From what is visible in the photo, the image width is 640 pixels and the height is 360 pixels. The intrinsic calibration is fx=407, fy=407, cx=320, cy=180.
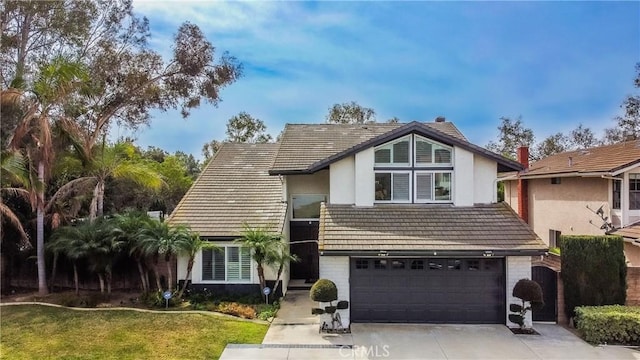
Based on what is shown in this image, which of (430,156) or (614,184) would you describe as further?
(614,184)

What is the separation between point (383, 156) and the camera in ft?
46.6

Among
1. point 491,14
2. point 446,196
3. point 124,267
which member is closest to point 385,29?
point 491,14

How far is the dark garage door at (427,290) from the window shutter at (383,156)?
138 inches

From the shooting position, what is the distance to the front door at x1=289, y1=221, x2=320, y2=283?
672 inches

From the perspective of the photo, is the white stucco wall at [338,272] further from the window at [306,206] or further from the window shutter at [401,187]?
the window at [306,206]

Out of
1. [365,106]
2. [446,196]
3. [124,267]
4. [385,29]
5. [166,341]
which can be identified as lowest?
[166,341]

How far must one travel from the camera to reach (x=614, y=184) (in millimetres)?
18656

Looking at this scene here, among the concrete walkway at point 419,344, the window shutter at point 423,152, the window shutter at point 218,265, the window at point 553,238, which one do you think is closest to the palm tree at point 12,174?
the window shutter at point 218,265

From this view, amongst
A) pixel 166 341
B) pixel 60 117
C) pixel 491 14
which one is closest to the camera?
pixel 166 341

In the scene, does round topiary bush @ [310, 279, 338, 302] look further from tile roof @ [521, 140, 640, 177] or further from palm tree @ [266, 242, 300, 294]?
tile roof @ [521, 140, 640, 177]

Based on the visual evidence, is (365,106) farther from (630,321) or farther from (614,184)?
(630,321)

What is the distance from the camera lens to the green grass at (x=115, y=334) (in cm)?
980

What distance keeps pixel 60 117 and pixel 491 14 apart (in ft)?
51.5

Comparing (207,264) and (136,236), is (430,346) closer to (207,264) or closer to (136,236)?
(207,264)
